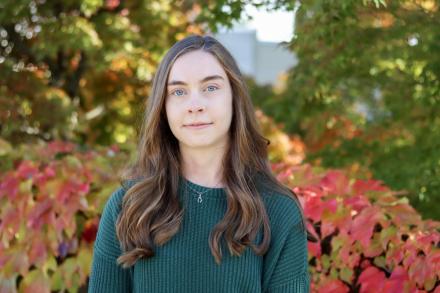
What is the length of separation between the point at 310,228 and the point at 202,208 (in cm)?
73

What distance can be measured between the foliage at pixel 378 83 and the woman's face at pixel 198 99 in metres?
0.90

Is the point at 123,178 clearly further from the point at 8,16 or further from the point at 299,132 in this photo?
the point at 299,132

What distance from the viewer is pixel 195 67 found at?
2.04 meters

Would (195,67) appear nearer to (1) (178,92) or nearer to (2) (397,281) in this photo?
(1) (178,92)

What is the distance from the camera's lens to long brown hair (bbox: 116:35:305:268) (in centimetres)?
200

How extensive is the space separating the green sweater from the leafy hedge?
1.83 feet

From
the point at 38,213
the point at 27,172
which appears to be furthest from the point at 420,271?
the point at 27,172

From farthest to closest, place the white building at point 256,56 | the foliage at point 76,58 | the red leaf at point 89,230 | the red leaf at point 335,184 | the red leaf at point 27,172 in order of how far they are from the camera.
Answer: the white building at point 256,56 < the foliage at point 76,58 < the red leaf at point 27,172 < the red leaf at point 89,230 < the red leaf at point 335,184

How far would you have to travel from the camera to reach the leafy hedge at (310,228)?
2.52 meters

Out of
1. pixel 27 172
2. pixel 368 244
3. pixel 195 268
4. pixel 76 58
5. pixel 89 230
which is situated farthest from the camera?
pixel 76 58

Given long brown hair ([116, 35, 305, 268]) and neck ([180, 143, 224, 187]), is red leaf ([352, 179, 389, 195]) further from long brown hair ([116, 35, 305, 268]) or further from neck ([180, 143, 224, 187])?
neck ([180, 143, 224, 187])

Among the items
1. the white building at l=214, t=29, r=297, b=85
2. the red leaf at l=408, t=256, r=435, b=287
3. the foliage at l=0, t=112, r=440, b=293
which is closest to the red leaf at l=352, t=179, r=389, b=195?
the foliage at l=0, t=112, r=440, b=293

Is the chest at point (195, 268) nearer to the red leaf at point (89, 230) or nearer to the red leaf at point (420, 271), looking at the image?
the red leaf at point (420, 271)

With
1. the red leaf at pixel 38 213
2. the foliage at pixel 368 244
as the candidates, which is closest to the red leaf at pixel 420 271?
the foliage at pixel 368 244
